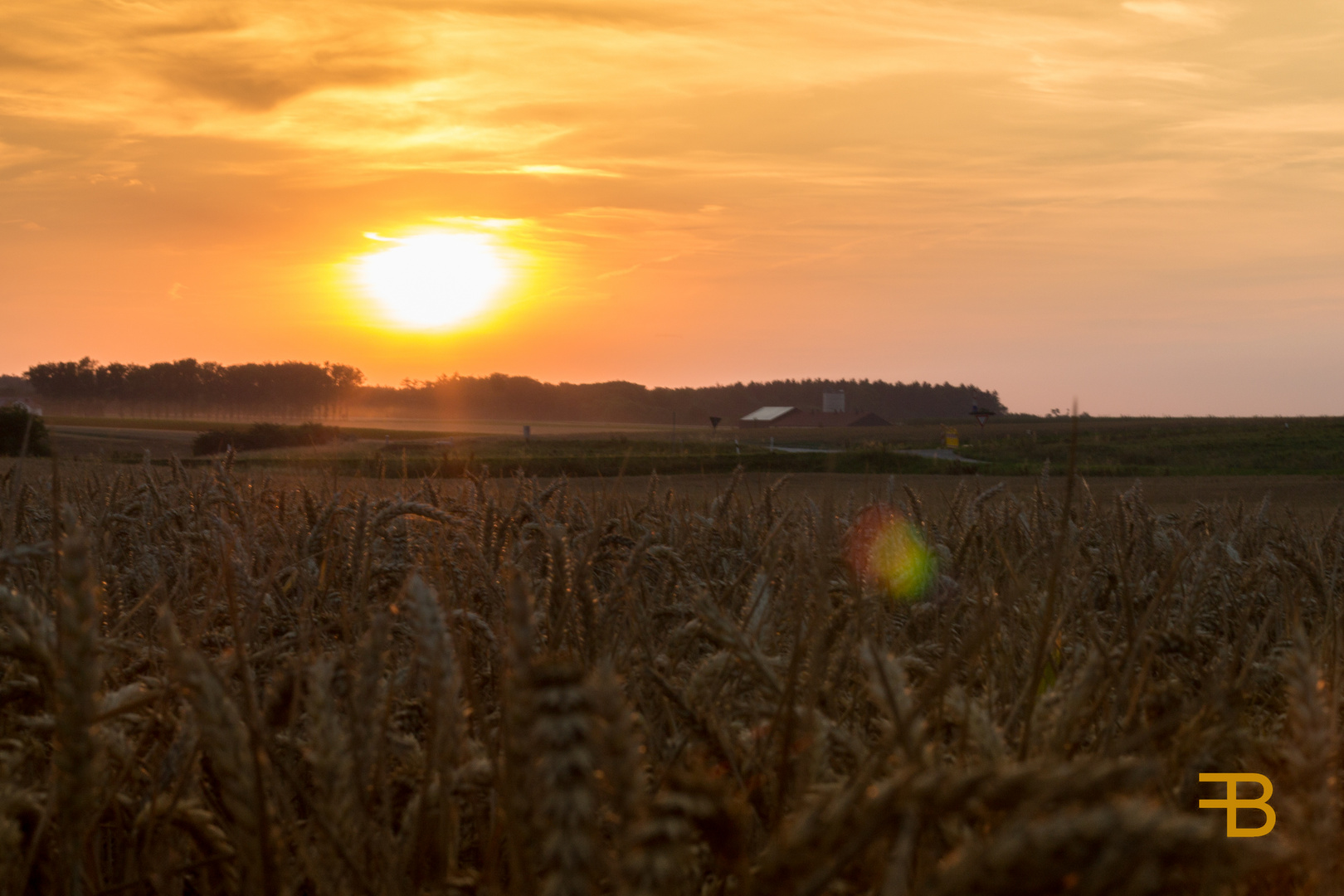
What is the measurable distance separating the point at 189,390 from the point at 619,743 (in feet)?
694

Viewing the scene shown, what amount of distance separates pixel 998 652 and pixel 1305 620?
2.27m

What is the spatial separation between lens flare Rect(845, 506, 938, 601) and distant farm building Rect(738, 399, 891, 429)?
136 m

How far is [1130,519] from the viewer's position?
155 inches

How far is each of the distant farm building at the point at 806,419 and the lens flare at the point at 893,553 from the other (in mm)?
136368

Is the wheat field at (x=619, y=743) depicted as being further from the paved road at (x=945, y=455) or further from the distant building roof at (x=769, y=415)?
the distant building roof at (x=769, y=415)

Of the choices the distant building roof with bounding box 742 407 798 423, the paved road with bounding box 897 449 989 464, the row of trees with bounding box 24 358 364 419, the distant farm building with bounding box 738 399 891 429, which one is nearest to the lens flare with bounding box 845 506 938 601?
the paved road with bounding box 897 449 989 464

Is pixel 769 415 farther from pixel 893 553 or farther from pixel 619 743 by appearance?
pixel 619 743

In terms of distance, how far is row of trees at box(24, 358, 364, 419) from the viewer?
607ft

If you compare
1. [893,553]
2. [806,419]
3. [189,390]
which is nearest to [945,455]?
[893,553]

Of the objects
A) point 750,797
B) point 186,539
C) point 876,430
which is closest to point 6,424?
point 186,539

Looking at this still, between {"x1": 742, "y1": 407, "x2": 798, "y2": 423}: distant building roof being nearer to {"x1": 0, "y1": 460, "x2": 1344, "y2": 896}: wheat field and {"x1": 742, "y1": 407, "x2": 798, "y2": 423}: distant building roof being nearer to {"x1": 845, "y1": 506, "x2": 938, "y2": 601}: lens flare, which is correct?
{"x1": 845, "y1": 506, "x2": 938, "y2": 601}: lens flare

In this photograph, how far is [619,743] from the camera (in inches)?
27.2

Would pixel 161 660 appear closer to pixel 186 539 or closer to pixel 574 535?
pixel 186 539

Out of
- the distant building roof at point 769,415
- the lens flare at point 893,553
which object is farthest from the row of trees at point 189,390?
the lens flare at point 893,553
